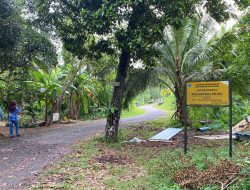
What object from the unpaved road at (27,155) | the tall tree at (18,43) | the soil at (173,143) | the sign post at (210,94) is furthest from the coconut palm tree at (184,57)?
the sign post at (210,94)

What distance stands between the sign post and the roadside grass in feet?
4.05

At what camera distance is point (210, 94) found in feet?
26.9

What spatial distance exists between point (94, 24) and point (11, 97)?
778 centimetres

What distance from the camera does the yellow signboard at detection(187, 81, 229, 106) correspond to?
7945mm

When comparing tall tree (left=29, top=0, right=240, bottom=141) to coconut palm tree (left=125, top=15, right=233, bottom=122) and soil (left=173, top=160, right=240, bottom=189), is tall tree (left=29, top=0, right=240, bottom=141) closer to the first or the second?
coconut palm tree (left=125, top=15, right=233, bottom=122)

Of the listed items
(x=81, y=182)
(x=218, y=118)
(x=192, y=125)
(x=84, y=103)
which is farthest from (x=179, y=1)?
(x=84, y=103)

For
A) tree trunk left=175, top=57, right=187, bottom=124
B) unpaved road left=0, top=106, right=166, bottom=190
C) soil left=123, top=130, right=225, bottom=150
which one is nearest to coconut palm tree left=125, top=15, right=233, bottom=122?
tree trunk left=175, top=57, right=187, bottom=124

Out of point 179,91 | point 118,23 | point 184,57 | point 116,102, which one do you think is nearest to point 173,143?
point 116,102

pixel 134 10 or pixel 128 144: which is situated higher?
pixel 134 10

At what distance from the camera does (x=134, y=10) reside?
9.27 m

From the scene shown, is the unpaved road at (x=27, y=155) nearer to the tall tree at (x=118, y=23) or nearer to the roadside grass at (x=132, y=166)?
the roadside grass at (x=132, y=166)

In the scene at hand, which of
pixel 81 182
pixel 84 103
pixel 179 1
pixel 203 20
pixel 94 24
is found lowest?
pixel 81 182

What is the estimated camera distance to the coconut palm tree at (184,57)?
46.1ft

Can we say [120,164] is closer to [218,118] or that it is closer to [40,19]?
[40,19]
